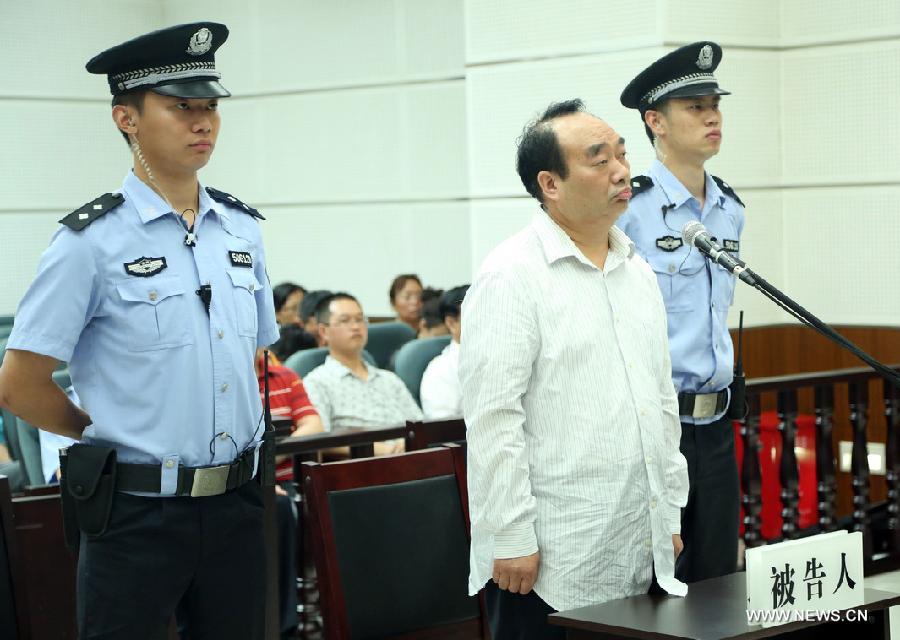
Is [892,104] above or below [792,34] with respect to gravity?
below

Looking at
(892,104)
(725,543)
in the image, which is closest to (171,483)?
(725,543)

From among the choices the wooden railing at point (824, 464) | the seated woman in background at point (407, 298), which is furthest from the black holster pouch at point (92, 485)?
the seated woman in background at point (407, 298)

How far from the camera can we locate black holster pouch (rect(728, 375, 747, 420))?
119 inches

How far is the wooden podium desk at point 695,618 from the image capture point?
183 cm

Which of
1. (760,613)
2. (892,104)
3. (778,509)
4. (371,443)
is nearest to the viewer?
(760,613)

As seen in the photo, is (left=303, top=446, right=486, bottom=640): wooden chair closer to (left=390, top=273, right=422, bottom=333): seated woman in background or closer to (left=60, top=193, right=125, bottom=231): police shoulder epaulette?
(left=60, top=193, right=125, bottom=231): police shoulder epaulette

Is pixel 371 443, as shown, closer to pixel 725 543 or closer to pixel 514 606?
pixel 725 543

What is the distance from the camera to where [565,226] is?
7.39 feet

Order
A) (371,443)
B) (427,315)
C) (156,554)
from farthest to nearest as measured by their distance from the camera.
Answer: (427,315) < (371,443) < (156,554)

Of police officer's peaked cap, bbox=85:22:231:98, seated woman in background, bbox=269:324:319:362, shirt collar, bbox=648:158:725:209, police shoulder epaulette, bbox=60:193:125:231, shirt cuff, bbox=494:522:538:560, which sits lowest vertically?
shirt cuff, bbox=494:522:538:560

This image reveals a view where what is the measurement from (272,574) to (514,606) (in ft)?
1.77

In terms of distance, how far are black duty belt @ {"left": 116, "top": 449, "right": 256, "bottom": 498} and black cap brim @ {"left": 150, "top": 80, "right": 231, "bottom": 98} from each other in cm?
60

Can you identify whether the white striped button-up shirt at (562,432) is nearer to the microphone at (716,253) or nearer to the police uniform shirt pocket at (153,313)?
the microphone at (716,253)

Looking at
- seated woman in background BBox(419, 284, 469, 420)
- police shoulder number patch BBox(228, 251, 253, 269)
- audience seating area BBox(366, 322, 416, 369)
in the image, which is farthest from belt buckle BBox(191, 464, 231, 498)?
audience seating area BBox(366, 322, 416, 369)
